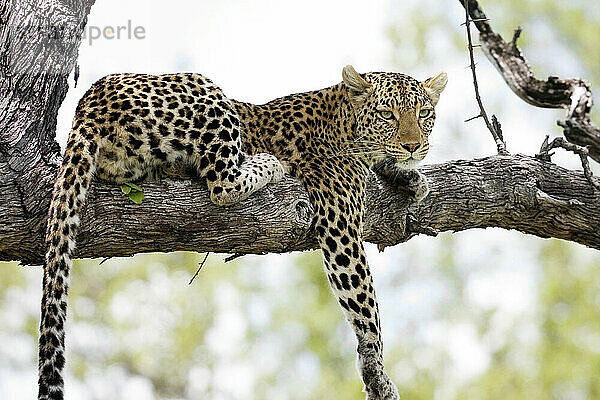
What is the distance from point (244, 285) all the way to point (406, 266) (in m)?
4.42

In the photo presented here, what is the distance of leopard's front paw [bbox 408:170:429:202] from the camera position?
22.1 ft

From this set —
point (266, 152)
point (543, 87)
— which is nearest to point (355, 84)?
point (266, 152)

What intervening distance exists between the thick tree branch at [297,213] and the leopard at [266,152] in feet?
0.47

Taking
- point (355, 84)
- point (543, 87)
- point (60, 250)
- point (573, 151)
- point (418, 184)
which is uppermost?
point (543, 87)

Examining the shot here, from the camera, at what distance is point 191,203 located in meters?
5.68

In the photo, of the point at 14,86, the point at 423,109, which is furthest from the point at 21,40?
the point at 423,109

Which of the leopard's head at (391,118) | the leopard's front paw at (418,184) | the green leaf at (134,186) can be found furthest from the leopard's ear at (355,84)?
the green leaf at (134,186)

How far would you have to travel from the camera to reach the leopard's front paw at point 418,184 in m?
6.73

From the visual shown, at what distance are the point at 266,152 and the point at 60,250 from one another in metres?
1.99

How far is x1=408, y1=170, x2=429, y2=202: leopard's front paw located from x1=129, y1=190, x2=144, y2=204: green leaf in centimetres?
218

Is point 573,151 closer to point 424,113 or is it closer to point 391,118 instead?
point 424,113

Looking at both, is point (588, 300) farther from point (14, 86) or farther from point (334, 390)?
point (14, 86)

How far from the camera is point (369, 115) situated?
676cm

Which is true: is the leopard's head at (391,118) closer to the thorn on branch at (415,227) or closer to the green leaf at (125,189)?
the thorn on branch at (415,227)
